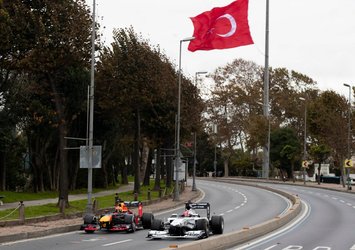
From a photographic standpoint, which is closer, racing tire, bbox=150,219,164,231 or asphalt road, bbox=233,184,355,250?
asphalt road, bbox=233,184,355,250

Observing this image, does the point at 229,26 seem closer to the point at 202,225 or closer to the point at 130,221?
the point at 130,221

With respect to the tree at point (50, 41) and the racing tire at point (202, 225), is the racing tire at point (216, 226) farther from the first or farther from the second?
the tree at point (50, 41)

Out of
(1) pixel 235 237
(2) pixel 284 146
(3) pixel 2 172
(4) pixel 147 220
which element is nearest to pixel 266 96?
(2) pixel 284 146

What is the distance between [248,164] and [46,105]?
72.8m

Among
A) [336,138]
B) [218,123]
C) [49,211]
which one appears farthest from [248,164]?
[49,211]

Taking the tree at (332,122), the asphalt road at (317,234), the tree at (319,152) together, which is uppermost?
the tree at (332,122)

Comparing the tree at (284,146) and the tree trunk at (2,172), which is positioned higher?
the tree at (284,146)

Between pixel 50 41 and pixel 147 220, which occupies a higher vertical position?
pixel 50 41

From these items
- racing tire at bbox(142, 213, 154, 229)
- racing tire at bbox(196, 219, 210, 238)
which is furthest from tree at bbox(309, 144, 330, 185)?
racing tire at bbox(196, 219, 210, 238)

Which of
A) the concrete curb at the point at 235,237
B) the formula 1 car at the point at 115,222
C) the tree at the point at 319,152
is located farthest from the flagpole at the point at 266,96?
the formula 1 car at the point at 115,222

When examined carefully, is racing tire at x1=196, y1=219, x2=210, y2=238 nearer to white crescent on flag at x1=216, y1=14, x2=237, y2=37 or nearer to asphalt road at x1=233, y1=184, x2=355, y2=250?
asphalt road at x1=233, y1=184, x2=355, y2=250

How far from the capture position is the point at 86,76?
4050 centimetres

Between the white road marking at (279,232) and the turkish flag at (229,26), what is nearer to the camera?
the white road marking at (279,232)

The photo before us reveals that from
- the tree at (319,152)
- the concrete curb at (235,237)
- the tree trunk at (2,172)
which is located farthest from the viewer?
the tree at (319,152)
